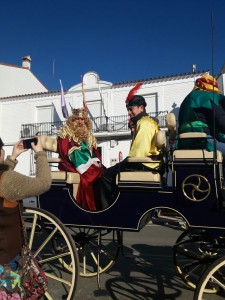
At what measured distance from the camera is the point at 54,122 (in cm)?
2153

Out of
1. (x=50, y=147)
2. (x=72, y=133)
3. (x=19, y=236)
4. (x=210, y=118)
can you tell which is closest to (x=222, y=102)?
(x=210, y=118)

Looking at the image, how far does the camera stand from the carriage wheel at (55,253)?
2623mm

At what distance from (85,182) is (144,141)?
0.77 meters

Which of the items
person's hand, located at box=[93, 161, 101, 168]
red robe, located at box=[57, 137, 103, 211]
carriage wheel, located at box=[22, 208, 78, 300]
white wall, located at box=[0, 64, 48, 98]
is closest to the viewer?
carriage wheel, located at box=[22, 208, 78, 300]

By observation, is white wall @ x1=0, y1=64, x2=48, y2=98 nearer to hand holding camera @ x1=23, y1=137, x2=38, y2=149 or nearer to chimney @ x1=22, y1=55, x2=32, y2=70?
chimney @ x1=22, y1=55, x2=32, y2=70

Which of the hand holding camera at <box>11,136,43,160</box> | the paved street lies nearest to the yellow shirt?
the hand holding camera at <box>11,136,43,160</box>

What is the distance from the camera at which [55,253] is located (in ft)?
11.9

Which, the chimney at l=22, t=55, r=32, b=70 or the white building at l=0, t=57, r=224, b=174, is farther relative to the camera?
the chimney at l=22, t=55, r=32, b=70

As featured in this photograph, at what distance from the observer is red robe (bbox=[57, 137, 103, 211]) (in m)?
3.38

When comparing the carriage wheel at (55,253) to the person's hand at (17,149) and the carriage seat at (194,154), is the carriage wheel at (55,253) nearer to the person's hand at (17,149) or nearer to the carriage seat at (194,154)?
the person's hand at (17,149)

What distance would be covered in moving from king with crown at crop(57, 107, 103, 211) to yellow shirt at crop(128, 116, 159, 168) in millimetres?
544

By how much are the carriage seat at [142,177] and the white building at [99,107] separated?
50.8 feet

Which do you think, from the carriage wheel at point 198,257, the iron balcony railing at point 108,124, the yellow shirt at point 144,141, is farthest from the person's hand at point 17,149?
the iron balcony railing at point 108,124

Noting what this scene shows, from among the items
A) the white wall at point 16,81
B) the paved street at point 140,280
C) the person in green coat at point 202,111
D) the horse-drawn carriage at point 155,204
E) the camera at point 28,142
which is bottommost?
the paved street at point 140,280
